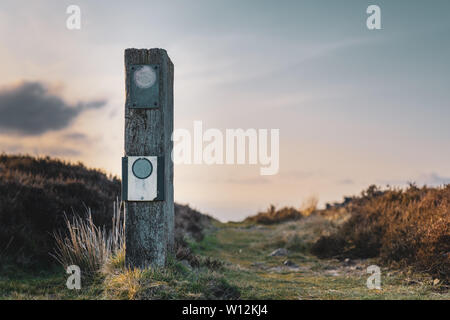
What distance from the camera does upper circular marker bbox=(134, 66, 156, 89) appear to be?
18.5ft

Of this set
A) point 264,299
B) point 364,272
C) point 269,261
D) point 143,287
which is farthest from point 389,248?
point 143,287

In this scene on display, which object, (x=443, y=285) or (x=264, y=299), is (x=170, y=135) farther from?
(x=443, y=285)

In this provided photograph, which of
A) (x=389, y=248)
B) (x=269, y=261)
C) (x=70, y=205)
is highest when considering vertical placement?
(x=70, y=205)

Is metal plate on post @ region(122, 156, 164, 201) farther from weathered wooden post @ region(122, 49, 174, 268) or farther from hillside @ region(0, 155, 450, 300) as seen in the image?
hillside @ region(0, 155, 450, 300)

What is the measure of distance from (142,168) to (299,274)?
443 cm

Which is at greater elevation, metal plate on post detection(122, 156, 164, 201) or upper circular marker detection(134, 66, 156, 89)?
upper circular marker detection(134, 66, 156, 89)

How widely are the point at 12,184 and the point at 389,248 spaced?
7.83 m

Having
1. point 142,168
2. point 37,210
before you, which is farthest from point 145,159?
point 37,210

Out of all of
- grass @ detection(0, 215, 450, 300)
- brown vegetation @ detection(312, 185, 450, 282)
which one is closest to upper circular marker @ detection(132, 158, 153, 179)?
grass @ detection(0, 215, 450, 300)

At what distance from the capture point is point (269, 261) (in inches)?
395

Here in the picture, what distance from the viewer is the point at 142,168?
5465mm

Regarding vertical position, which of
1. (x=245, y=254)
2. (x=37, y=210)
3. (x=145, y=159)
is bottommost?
(x=245, y=254)

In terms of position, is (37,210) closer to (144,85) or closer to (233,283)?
(144,85)
